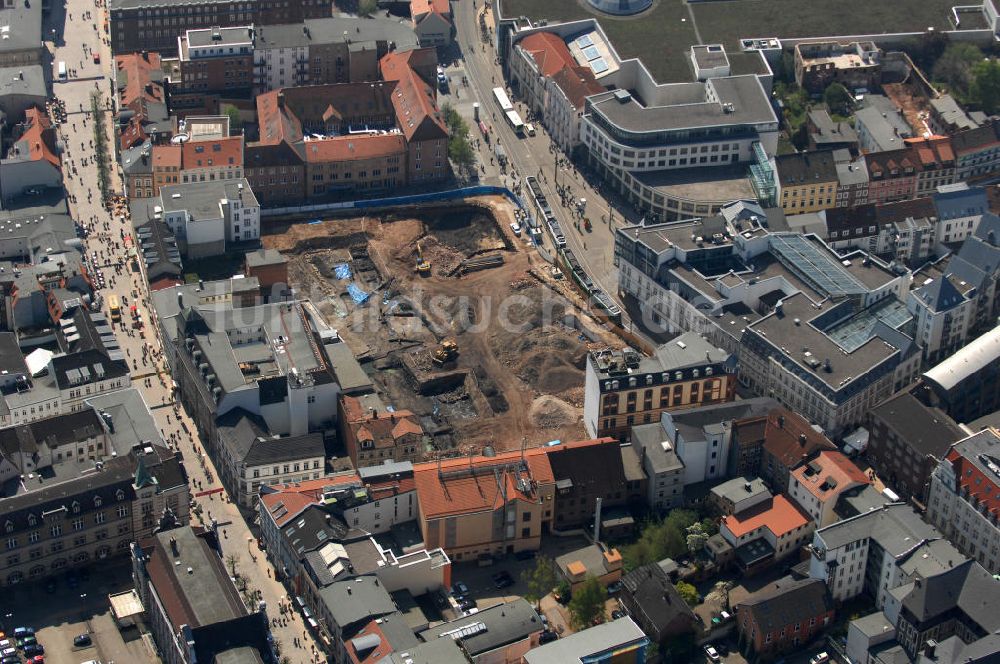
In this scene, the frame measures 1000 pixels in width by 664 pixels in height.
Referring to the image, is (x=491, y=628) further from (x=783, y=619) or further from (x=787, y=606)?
(x=787, y=606)

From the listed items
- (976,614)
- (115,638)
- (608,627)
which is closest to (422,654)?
(608,627)

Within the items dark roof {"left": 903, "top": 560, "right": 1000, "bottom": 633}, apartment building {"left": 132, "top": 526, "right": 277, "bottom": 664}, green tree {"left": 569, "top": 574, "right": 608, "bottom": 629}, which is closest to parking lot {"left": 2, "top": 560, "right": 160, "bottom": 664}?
apartment building {"left": 132, "top": 526, "right": 277, "bottom": 664}

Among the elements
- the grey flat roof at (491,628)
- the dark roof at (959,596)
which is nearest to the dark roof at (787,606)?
the dark roof at (959,596)

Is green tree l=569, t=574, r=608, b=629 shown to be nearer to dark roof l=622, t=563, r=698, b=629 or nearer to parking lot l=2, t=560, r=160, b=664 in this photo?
dark roof l=622, t=563, r=698, b=629

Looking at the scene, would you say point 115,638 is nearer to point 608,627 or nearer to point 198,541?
point 198,541

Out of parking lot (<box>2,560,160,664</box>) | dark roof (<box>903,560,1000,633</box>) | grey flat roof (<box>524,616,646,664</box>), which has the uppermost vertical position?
dark roof (<box>903,560,1000,633</box>)

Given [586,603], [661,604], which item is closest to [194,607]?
[586,603]
